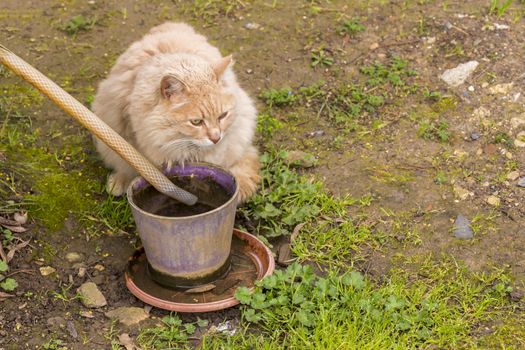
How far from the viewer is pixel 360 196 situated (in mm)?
4004

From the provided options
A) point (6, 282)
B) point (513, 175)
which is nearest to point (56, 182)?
point (6, 282)

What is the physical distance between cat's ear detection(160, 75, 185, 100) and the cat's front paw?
2.85ft

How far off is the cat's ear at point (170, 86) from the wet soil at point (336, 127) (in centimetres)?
97

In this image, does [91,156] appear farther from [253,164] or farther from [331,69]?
A: [331,69]

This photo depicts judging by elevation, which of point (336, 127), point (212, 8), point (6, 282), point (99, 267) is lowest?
point (99, 267)

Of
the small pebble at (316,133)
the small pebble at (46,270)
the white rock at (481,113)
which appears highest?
the white rock at (481,113)

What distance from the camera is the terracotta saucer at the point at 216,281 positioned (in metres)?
3.28

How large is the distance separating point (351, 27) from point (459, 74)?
96cm

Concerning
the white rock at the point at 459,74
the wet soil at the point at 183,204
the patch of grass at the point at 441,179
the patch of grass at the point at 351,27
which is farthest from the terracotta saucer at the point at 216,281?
the patch of grass at the point at 351,27

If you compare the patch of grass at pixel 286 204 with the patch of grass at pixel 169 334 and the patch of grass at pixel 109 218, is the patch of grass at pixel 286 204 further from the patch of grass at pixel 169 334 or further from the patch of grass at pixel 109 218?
the patch of grass at pixel 169 334

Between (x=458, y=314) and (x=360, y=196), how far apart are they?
3.32 feet

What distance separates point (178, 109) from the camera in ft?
10.9

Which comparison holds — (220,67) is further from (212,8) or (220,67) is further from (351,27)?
(212,8)

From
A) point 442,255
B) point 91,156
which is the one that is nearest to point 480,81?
point 442,255
